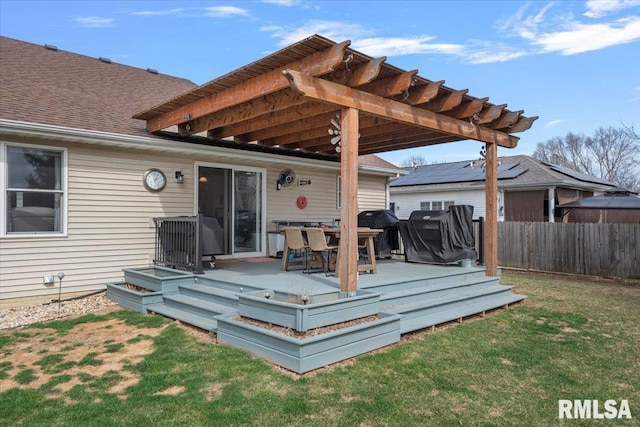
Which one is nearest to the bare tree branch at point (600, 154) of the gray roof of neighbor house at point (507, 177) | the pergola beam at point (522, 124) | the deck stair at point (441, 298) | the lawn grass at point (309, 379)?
the gray roof of neighbor house at point (507, 177)

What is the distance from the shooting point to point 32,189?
20.3ft

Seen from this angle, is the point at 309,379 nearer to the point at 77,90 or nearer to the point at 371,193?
the point at 77,90

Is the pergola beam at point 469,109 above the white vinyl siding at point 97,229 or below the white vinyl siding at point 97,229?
above

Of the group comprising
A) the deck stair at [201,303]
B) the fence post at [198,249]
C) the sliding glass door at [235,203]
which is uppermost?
the sliding glass door at [235,203]

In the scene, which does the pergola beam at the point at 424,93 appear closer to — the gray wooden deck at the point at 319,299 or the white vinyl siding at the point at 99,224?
the gray wooden deck at the point at 319,299

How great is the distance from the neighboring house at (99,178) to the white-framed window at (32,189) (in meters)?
0.01

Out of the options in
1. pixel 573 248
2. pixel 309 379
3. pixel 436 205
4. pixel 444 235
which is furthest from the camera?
pixel 436 205

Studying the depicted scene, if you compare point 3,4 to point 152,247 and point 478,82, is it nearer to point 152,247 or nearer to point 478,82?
point 152,247

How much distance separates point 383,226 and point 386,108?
377 centimetres

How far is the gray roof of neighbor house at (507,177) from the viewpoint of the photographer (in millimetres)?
14538

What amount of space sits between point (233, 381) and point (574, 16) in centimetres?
1185

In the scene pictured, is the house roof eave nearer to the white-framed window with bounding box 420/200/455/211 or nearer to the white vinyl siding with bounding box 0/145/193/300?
the white vinyl siding with bounding box 0/145/193/300

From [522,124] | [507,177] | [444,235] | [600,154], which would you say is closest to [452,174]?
[507,177]

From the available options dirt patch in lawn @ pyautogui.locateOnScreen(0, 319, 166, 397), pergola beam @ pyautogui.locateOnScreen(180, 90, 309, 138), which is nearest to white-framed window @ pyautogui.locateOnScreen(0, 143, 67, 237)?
dirt patch in lawn @ pyautogui.locateOnScreen(0, 319, 166, 397)
